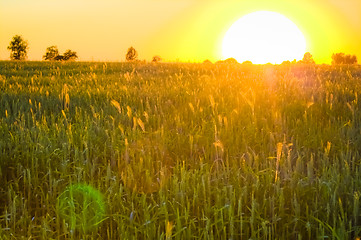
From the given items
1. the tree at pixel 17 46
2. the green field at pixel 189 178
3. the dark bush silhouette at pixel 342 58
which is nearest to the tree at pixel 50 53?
the tree at pixel 17 46

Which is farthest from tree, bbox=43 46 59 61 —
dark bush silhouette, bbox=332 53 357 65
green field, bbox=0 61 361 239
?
green field, bbox=0 61 361 239

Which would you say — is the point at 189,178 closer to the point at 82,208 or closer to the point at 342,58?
the point at 82,208

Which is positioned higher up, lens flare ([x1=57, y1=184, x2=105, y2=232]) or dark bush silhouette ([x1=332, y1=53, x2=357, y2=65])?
dark bush silhouette ([x1=332, y1=53, x2=357, y2=65])

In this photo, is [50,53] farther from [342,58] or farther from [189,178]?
[189,178]

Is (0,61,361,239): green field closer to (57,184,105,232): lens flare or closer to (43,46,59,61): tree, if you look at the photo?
(57,184,105,232): lens flare

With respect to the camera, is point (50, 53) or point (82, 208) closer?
point (82, 208)

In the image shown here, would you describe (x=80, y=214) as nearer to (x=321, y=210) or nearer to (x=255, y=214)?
(x=255, y=214)

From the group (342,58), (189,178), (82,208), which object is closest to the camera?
(82,208)

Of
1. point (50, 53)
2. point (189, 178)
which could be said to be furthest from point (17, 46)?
point (189, 178)

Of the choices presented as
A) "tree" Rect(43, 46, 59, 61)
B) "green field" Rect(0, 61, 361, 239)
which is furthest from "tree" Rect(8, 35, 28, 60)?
"green field" Rect(0, 61, 361, 239)

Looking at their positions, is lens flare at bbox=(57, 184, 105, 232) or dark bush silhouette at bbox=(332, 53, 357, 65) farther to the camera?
dark bush silhouette at bbox=(332, 53, 357, 65)

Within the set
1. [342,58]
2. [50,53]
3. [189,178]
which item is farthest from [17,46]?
[189,178]

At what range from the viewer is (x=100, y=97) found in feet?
20.2

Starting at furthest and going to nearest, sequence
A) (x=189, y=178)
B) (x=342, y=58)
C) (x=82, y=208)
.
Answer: (x=342, y=58) < (x=189, y=178) < (x=82, y=208)
